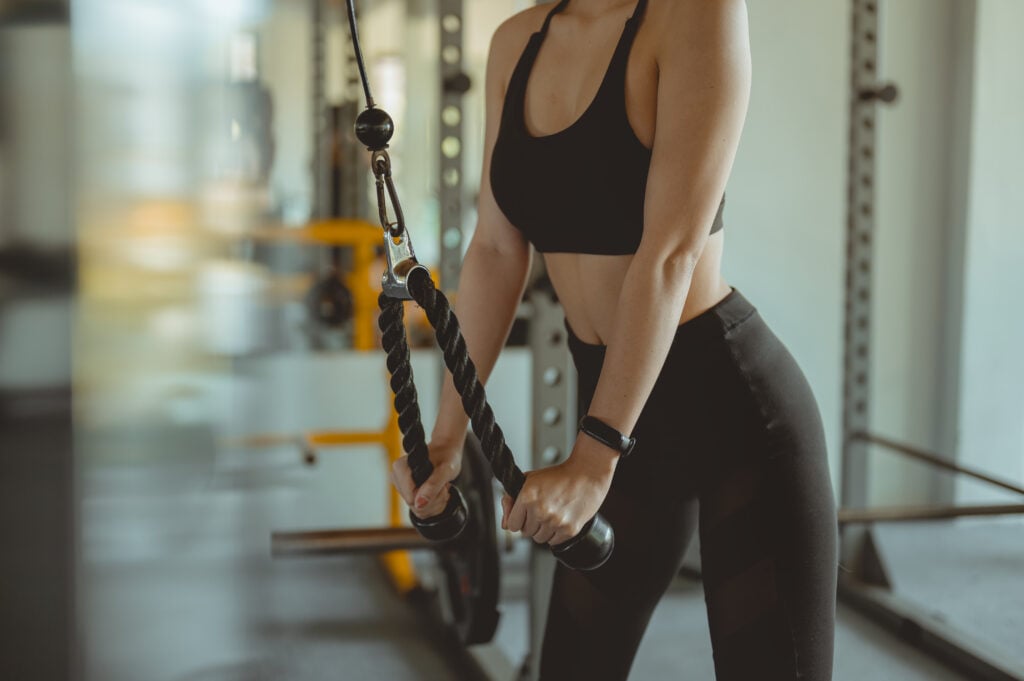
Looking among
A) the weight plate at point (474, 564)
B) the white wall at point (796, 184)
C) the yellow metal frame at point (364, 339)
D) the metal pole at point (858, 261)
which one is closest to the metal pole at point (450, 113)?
the yellow metal frame at point (364, 339)

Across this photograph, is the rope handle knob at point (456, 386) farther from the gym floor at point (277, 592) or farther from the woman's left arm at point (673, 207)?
the gym floor at point (277, 592)

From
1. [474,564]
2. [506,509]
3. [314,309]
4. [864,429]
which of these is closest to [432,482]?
[506,509]

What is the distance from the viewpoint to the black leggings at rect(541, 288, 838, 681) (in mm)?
1082

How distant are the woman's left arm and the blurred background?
0.43 metres

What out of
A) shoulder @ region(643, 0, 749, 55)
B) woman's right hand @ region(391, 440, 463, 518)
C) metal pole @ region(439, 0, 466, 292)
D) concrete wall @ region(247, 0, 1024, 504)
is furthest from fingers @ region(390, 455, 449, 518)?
concrete wall @ region(247, 0, 1024, 504)

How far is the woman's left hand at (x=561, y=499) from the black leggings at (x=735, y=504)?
0.64ft

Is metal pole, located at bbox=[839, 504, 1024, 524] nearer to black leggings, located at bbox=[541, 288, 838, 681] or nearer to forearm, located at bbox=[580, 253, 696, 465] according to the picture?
black leggings, located at bbox=[541, 288, 838, 681]

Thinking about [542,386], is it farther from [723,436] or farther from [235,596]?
[723,436]

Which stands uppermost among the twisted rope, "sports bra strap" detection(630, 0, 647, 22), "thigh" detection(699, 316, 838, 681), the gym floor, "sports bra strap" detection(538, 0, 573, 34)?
"sports bra strap" detection(538, 0, 573, 34)

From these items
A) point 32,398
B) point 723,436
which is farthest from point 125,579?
point 723,436

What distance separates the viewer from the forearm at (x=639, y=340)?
0.96m

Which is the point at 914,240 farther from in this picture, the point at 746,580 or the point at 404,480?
the point at 404,480

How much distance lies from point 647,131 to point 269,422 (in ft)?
9.15

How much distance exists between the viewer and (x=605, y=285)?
112 centimetres
